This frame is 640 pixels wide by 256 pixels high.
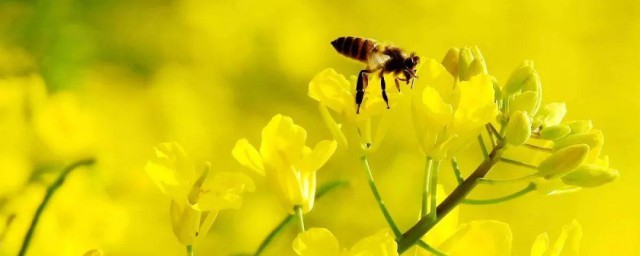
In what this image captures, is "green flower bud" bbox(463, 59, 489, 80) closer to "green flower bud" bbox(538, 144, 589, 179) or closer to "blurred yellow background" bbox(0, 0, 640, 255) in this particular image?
"green flower bud" bbox(538, 144, 589, 179)

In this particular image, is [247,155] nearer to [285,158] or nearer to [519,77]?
[285,158]

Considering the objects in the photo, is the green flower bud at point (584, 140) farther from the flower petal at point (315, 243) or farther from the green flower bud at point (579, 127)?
the flower petal at point (315, 243)

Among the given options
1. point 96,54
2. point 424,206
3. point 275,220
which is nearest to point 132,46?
point 96,54

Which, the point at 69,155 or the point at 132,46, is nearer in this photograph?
the point at 69,155

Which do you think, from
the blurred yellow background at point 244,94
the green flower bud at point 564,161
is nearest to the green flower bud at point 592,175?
the green flower bud at point 564,161

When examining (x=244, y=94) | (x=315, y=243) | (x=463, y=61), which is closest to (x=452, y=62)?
(x=463, y=61)

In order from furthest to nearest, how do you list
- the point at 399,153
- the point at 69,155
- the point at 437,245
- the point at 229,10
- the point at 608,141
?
the point at 608,141 < the point at 229,10 < the point at 399,153 < the point at 69,155 < the point at 437,245

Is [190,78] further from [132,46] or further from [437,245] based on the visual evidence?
[437,245]
